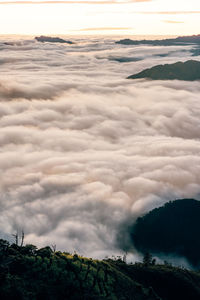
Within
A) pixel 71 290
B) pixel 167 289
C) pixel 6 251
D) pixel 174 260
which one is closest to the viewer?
pixel 71 290

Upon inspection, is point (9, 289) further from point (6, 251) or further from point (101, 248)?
point (101, 248)

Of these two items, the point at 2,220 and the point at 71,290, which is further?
the point at 2,220

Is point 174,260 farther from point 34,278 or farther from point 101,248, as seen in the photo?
point 34,278

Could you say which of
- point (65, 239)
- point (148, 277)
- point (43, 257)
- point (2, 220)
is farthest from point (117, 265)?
point (2, 220)

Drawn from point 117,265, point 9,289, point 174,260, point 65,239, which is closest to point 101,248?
point 65,239

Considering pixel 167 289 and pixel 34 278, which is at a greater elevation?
pixel 34 278

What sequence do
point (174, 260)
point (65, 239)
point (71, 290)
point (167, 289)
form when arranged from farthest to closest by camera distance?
point (174, 260) < point (65, 239) < point (167, 289) < point (71, 290)

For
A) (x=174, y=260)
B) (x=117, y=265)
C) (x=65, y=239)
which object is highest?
(x=117, y=265)
